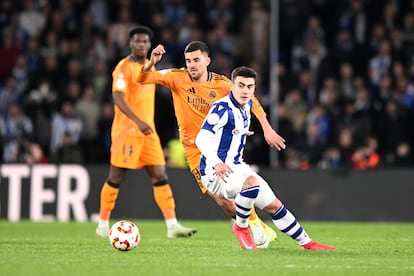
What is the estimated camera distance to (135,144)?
1186 centimetres

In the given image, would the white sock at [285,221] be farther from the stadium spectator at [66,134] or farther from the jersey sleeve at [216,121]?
the stadium spectator at [66,134]

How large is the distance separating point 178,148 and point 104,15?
14.2 ft

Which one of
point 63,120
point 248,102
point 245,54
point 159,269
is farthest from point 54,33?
point 159,269

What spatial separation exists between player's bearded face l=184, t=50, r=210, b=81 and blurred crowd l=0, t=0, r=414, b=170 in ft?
22.2

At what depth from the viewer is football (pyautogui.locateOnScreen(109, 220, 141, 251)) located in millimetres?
9273

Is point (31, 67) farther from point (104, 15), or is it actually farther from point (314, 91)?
point (314, 91)

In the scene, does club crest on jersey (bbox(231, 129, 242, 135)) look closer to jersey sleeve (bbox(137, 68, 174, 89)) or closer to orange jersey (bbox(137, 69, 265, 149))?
orange jersey (bbox(137, 69, 265, 149))

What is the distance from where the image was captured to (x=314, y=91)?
18.6 meters

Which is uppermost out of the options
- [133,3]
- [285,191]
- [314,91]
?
[133,3]

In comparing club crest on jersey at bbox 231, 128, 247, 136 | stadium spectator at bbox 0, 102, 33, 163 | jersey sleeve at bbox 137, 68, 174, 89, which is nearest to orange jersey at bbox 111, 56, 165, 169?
jersey sleeve at bbox 137, 68, 174, 89

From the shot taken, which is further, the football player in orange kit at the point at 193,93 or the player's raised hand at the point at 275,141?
the football player in orange kit at the point at 193,93

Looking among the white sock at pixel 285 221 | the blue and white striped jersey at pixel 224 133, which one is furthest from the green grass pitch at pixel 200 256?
the blue and white striped jersey at pixel 224 133

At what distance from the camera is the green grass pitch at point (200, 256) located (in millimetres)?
7680

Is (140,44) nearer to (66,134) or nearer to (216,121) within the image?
(216,121)
